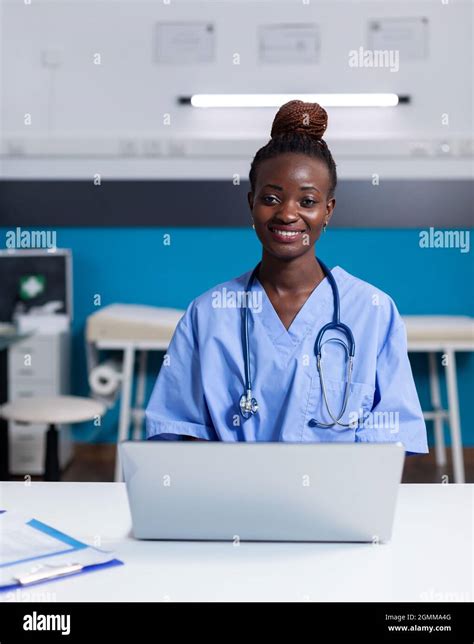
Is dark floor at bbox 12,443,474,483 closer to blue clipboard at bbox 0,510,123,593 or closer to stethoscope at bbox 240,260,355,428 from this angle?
stethoscope at bbox 240,260,355,428

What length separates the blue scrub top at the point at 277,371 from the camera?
144 cm

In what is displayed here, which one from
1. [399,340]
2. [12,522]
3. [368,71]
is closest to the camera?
[12,522]

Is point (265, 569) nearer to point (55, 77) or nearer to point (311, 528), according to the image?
point (311, 528)

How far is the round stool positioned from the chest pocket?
4.87 ft

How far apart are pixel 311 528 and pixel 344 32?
123 inches

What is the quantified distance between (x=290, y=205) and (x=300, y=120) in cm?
17

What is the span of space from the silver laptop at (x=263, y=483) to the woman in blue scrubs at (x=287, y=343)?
0.38 meters

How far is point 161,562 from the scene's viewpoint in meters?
1.02

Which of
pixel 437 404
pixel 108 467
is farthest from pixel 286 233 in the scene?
pixel 108 467

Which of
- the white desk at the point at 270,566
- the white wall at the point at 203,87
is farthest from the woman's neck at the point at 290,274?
the white wall at the point at 203,87

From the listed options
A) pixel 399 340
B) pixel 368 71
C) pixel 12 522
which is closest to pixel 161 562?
pixel 12 522

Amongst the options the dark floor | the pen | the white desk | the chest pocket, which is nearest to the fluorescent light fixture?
the dark floor

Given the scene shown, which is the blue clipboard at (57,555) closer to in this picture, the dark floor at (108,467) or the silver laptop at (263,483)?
the silver laptop at (263,483)

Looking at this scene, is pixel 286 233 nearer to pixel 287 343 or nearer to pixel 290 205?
pixel 290 205
